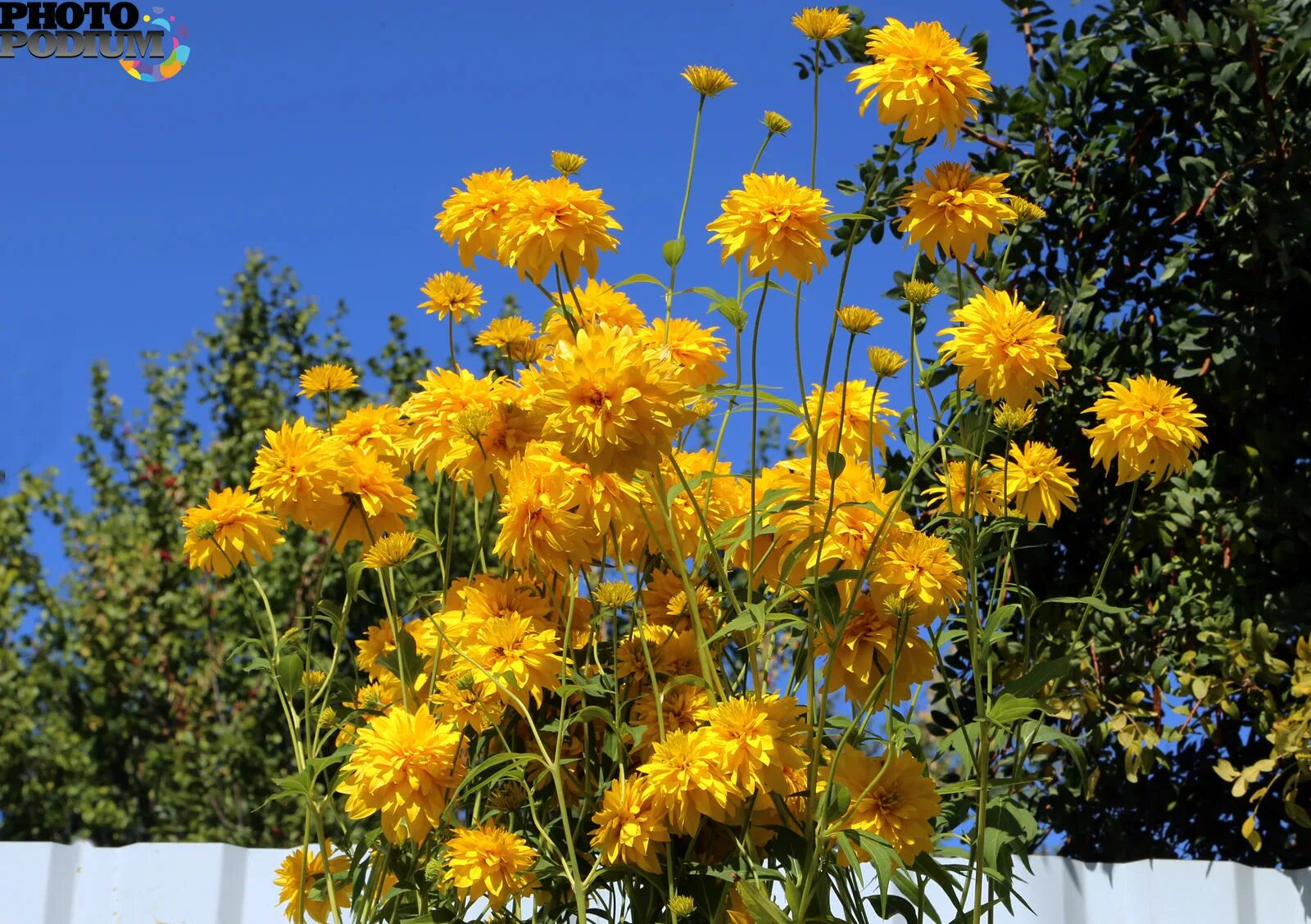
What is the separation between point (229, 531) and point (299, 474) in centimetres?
20

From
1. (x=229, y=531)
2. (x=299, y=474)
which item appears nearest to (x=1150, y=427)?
(x=299, y=474)

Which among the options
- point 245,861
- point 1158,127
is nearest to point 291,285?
point 245,861

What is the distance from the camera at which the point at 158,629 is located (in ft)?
22.4

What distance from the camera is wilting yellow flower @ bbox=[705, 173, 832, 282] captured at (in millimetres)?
1271

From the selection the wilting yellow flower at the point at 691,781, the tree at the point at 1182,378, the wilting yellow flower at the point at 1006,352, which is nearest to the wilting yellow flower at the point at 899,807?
the wilting yellow flower at the point at 691,781

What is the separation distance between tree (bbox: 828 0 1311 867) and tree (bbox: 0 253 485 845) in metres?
3.82

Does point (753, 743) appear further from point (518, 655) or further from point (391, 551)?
point (391, 551)

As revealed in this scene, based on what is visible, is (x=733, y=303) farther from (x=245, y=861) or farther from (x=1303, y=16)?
(x=245, y=861)

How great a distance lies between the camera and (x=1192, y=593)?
2.74 m

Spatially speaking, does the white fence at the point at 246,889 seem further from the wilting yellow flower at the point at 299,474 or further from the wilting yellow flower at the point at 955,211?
the wilting yellow flower at the point at 955,211

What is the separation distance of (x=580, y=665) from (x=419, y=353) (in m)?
5.56

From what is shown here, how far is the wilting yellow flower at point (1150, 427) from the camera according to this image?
1522mm

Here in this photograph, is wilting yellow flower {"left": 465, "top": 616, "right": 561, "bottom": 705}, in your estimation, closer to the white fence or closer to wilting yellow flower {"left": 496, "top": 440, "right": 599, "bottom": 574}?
wilting yellow flower {"left": 496, "top": 440, "right": 599, "bottom": 574}

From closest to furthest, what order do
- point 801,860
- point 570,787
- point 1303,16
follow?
point 801,860, point 570,787, point 1303,16
